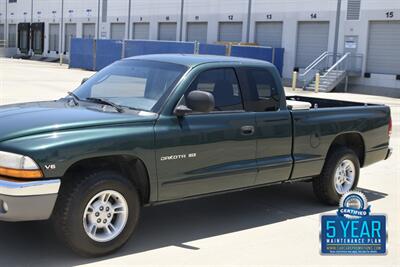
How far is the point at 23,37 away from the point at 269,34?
45.8 meters

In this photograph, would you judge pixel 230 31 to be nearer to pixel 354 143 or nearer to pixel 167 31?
pixel 167 31

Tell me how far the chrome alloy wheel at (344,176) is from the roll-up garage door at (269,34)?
33.5 m

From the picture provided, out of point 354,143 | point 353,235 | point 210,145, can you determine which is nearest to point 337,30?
point 354,143

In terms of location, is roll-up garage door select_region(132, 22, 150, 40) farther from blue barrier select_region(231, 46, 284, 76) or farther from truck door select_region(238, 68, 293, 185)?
truck door select_region(238, 68, 293, 185)

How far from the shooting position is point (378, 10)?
33688 millimetres

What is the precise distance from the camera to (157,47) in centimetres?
4200

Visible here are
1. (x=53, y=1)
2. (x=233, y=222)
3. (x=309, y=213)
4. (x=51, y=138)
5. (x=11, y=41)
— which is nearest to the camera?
(x=51, y=138)

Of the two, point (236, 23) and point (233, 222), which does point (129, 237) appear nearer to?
point (233, 222)

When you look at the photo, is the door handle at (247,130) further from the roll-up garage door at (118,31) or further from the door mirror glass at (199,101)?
the roll-up garage door at (118,31)

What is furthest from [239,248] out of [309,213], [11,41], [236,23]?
[11,41]

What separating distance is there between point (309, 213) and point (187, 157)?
2124 mm

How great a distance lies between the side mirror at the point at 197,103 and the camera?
5277 millimetres

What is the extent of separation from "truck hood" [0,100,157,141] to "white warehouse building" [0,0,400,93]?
99.1 feet

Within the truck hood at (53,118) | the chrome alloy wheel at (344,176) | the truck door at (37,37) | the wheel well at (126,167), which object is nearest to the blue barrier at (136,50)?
the truck door at (37,37)
